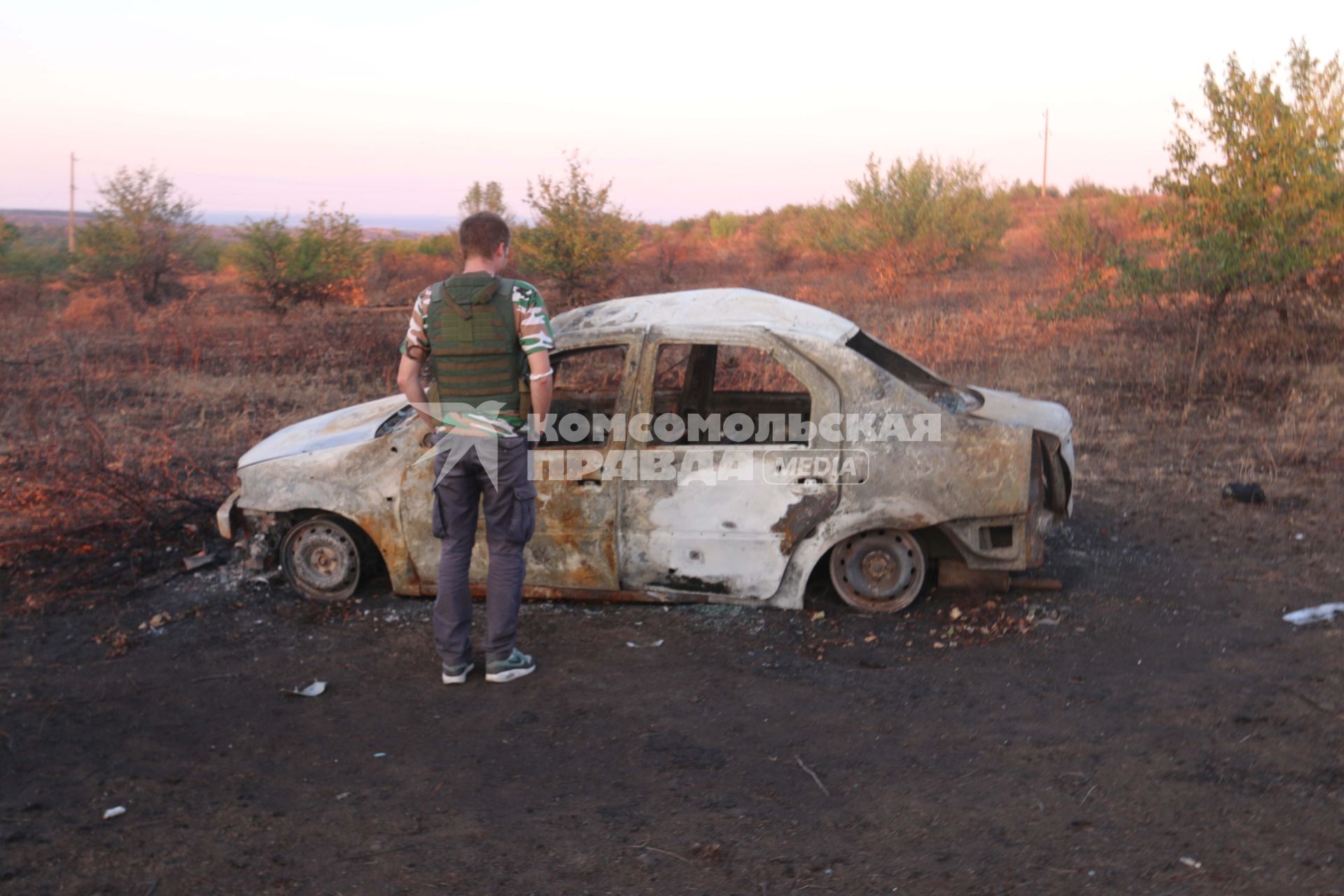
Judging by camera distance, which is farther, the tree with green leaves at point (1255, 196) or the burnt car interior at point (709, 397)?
the tree with green leaves at point (1255, 196)

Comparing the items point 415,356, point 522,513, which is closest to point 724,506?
point 522,513

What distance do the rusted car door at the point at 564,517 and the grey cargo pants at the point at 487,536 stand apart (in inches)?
23.2

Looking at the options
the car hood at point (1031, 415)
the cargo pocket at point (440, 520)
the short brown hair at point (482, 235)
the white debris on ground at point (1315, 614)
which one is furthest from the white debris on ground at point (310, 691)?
the white debris on ground at point (1315, 614)

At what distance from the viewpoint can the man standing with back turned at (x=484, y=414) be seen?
4320 mm

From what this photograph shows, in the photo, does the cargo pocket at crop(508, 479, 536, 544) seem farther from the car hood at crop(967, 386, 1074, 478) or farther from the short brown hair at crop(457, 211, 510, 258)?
the car hood at crop(967, 386, 1074, 478)

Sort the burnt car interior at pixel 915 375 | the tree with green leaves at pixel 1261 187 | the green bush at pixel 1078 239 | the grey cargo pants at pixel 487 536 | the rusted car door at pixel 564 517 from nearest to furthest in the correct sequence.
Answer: the grey cargo pants at pixel 487 536
the rusted car door at pixel 564 517
the burnt car interior at pixel 915 375
the tree with green leaves at pixel 1261 187
the green bush at pixel 1078 239

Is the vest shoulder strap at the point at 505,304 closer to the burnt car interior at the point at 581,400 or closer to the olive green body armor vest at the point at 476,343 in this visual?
the olive green body armor vest at the point at 476,343

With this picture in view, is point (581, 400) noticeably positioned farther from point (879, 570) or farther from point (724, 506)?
point (879, 570)

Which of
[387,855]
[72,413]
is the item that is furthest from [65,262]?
[387,855]

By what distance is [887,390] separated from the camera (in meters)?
5.06

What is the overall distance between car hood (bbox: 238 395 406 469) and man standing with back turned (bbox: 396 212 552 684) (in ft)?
3.70

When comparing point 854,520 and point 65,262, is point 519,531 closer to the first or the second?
point 854,520

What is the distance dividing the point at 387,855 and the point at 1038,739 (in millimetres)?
2325

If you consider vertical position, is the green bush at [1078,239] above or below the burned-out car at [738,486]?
above
